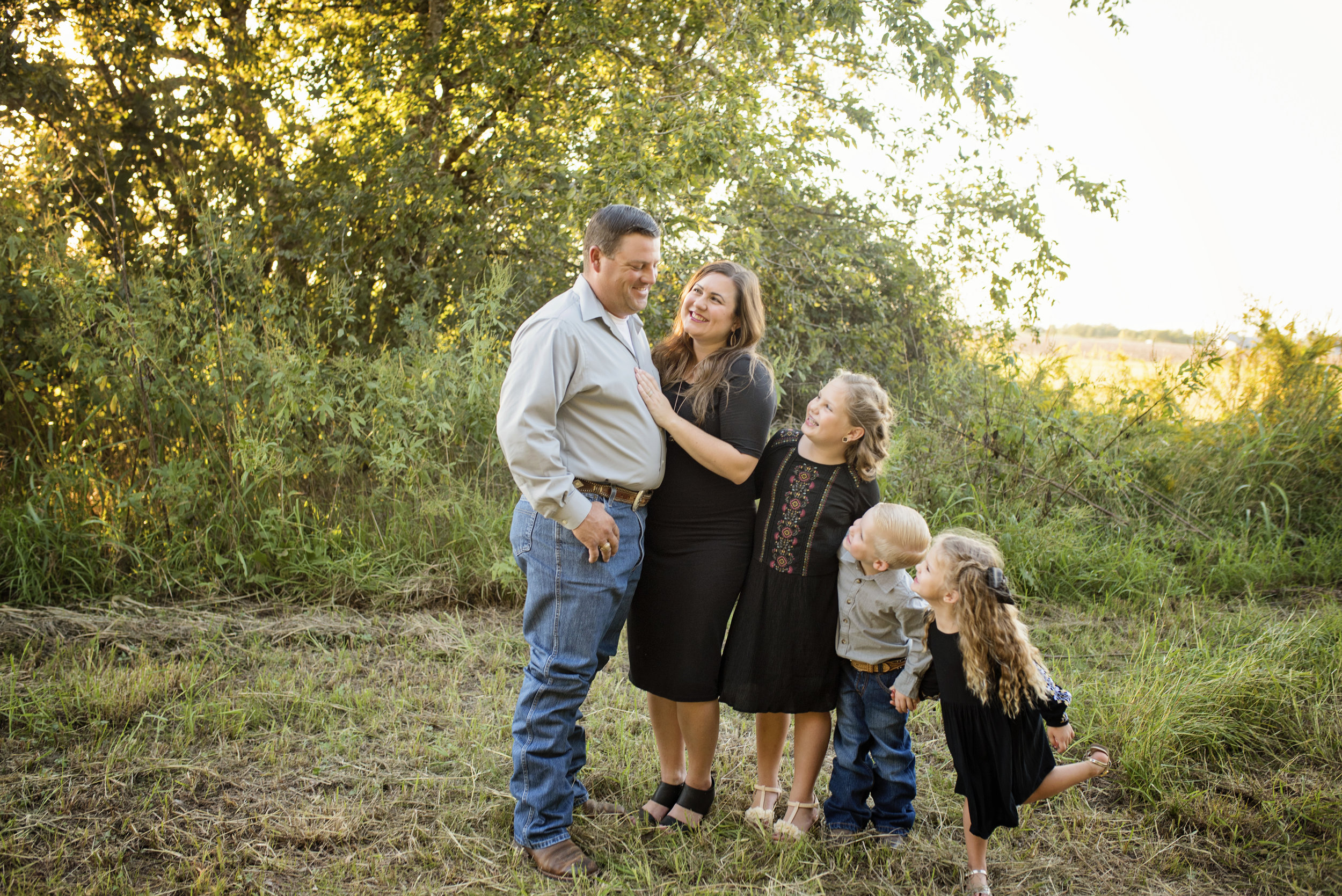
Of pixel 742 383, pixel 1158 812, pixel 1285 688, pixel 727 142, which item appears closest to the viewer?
pixel 742 383

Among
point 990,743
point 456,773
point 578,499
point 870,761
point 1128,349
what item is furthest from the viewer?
point 1128,349

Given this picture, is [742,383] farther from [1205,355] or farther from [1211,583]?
[1205,355]

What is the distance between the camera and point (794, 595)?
273 cm

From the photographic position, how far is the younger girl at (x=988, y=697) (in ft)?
7.99

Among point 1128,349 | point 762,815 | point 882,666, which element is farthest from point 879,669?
point 1128,349

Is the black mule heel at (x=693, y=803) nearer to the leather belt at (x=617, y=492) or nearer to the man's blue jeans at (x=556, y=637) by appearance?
the man's blue jeans at (x=556, y=637)

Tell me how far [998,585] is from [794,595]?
23.4 inches

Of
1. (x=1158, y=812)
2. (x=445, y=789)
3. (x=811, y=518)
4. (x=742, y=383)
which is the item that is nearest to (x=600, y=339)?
(x=742, y=383)

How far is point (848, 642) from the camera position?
8.89 ft

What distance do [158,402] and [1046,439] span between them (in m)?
5.27

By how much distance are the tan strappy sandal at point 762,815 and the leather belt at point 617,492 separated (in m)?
1.05

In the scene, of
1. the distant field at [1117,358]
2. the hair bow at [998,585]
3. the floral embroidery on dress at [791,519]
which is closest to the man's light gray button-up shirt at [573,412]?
the floral embroidery on dress at [791,519]

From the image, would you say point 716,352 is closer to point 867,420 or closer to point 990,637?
point 867,420

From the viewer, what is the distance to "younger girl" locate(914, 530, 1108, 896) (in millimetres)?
2436
